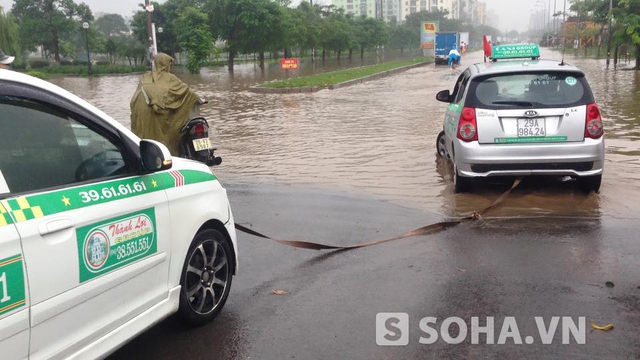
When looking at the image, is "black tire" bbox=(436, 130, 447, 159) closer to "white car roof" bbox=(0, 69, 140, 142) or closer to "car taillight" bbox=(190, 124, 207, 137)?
"car taillight" bbox=(190, 124, 207, 137)

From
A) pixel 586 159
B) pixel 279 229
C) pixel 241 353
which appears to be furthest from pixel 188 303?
pixel 586 159

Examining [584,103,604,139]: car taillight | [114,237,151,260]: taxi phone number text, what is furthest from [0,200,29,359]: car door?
[584,103,604,139]: car taillight

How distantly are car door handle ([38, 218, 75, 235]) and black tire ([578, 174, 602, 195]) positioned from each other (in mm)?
6319

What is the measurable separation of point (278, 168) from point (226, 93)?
1766cm

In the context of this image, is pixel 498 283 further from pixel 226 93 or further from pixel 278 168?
pixel 226 93

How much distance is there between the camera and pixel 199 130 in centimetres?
770

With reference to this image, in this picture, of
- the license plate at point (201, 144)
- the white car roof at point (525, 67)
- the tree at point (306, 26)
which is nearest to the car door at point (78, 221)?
the license plate at point (201, 144)

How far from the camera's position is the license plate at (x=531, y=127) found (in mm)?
7215

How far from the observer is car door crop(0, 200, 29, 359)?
2584mm

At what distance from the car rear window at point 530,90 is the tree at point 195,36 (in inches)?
1575

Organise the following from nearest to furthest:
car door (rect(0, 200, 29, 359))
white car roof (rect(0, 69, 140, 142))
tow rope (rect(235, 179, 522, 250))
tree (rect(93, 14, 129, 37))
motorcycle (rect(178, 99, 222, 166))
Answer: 1. car door (rect(0, 200, 29, 359))
2. white car roof (rect(0, 69, 140, 142))
3. tow rope (rect(235, 179, 522, 250))
4. motorcycle (rect(178, 99, 222, 166))
5. tree (rect(93, 14, 129, 37))

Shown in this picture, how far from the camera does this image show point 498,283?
4.88 metres

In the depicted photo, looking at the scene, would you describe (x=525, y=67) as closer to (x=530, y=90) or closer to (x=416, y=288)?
(x=530, y=90)

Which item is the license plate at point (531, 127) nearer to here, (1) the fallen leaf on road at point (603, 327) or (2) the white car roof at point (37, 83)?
(1) the fallen leaf on road at point (603, 327)
